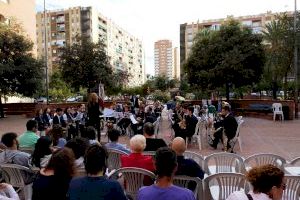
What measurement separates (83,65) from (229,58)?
1149 cm

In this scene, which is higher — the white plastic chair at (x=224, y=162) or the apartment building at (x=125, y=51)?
the apartment building at (x=125, y=51)

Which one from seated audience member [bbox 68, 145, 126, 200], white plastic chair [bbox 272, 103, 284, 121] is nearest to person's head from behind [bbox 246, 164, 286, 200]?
seated audience member [bbox 68, 145, 126, 200]

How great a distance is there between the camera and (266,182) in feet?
9.75

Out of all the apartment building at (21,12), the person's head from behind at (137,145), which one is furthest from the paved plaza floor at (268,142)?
the apartment building at (21,12)

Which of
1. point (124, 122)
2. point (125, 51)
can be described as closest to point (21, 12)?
point (124, 122)

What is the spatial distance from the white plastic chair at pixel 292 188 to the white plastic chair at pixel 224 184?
51 centimetres

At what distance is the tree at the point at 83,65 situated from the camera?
30016mm

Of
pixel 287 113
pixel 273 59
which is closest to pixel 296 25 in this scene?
pixel 273 59

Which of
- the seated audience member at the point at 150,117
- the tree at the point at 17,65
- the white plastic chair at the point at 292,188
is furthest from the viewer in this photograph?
the tree at the point at 17,65

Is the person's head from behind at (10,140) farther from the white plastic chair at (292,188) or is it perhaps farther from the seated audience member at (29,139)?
the white plastic chair at (292,188)

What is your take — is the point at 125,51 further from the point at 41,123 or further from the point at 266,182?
the point at 266,182

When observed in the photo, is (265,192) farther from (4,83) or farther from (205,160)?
(4,83)

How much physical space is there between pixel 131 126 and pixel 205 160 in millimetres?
9289

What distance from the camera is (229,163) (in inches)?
250
